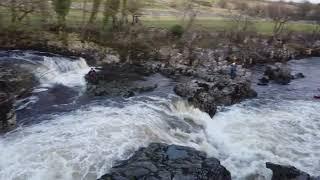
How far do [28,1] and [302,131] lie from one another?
31449 millimetres

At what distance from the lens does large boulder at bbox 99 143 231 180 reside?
19.6m

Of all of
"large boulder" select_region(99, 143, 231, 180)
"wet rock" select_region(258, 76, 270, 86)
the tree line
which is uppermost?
the tree line

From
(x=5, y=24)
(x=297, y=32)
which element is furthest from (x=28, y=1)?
(x=297, y=32)

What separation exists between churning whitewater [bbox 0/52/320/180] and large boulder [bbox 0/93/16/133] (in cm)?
63

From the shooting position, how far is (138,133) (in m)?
25.2

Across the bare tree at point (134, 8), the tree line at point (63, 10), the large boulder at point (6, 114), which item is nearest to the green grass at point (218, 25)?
the bare tree at point (134, 8)

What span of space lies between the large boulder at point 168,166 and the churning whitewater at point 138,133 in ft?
4.50

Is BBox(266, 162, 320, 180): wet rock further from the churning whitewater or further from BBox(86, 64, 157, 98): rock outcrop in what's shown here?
BBox(86, 64, 157, 98): rock outcrop

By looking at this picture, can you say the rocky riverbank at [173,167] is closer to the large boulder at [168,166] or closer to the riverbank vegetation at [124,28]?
the large boulder at [168,166]

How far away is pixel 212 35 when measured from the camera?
58.5 m

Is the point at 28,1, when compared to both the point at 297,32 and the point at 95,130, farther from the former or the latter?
the point at 297,32

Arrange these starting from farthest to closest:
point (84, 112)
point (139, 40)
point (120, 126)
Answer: point (139, 40), point (84, 112), point (120, 126)

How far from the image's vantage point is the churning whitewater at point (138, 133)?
21.5 metres

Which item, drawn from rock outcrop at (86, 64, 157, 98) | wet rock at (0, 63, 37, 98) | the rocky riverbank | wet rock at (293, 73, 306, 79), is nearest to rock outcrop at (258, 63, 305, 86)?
wet rock at (293, 73, 306, 79)
